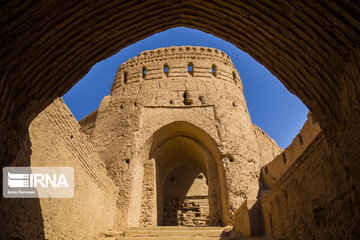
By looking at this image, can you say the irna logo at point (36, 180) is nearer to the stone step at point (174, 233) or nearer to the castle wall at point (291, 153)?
the stone step at point (174, 233)

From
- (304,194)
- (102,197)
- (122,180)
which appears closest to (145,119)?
(122,180)

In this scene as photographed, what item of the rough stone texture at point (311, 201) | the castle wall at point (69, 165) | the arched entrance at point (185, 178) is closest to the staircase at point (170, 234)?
the castle wall at point (69, 165)

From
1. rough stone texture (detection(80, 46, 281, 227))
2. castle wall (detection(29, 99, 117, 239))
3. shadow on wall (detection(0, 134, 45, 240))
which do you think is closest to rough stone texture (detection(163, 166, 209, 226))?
rough stone texture (detection(80, 46, 281, 227))

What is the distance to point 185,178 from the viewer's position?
58.6 ft

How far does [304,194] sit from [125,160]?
26.7ft

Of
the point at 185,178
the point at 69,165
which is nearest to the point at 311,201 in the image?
the point at 69,165

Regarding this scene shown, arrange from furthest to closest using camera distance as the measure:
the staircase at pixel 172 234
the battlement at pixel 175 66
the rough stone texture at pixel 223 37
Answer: the battlement at pixel 175 66, the staircase at pixel 172 234, the rough stone texture at pixel 223 37

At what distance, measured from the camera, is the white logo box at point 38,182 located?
419 cm

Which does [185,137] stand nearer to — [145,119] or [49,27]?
[145,119]

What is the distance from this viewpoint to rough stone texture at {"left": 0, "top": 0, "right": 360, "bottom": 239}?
8.86 feet

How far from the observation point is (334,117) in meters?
3.05

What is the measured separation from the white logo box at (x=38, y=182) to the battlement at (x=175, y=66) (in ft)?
27.6

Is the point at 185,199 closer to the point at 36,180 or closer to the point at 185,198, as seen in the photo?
the point at 185,198

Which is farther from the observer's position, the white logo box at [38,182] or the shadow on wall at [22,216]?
the white logo box at [38,182]
